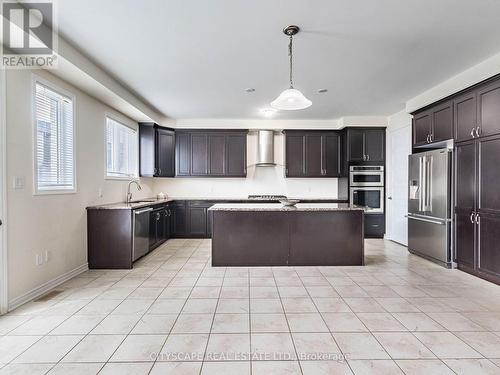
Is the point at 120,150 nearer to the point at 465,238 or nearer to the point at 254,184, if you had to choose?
the point at 254,184

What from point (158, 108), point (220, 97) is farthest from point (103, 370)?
point (158, 108)

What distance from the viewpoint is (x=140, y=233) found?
4043 millimetres

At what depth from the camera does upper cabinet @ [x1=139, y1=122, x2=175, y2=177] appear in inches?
217

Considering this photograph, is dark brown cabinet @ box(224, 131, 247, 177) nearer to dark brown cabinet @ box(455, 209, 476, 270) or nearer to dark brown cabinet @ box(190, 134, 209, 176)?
dark brown cabinet @ box(190, 134, 209, 176)

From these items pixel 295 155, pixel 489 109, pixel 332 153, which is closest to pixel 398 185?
pixel 332 153

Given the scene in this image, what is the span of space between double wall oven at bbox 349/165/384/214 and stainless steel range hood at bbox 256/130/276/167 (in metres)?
1.78

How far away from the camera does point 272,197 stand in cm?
612

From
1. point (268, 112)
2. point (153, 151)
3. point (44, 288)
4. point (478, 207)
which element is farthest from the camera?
point (153, 151)

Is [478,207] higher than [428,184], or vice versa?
[428,184]

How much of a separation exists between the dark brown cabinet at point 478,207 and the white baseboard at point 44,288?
5073 millimetres

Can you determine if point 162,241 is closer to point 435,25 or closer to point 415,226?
point 415,226

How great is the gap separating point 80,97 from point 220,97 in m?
2.04

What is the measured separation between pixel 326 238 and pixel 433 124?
2.36 meters

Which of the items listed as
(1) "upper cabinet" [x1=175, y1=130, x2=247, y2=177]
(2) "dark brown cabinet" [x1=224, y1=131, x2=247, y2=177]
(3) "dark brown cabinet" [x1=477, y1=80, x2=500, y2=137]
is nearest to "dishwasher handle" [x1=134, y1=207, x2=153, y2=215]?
(1) "upper cabinet" [x1=175, y1=130, x2=247, y2=177]
